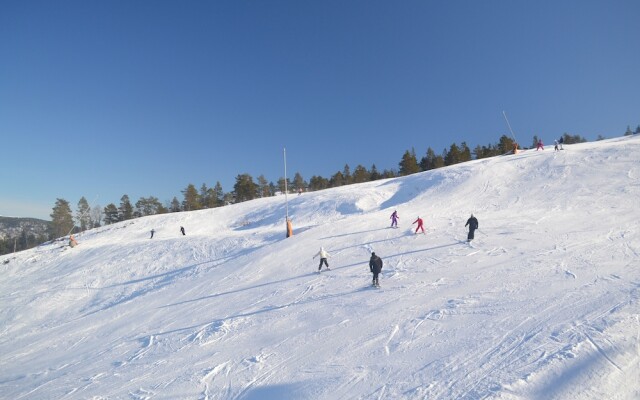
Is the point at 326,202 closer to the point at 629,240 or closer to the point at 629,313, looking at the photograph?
the point at 629,240

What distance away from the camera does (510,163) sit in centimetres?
3169

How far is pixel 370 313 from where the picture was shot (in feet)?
32.1

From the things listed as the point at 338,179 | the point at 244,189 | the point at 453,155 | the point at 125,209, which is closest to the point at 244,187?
the point at 244,189

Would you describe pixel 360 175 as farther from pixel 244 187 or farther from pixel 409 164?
pixel 244 187

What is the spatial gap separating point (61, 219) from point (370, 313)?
8022cm

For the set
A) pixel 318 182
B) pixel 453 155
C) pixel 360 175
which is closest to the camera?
pixel 453 155

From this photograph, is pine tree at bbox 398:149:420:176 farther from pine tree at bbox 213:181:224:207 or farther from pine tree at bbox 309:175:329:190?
pine tree at bbox 213:181:224:207

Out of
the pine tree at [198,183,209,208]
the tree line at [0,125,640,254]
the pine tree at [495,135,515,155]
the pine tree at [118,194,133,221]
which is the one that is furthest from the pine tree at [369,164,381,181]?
the pine tree at [118,194,133,221]

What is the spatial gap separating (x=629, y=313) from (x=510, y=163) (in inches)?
1114

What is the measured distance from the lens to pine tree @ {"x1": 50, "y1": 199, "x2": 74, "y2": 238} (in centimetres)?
6412

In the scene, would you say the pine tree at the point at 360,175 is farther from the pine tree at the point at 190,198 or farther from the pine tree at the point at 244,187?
the pine tree at the point at 190,198

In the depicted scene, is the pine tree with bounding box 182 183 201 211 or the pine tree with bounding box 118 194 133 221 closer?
the pine tree with bounding box 182 183 201 211

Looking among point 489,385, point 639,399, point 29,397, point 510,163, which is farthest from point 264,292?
point 510,163

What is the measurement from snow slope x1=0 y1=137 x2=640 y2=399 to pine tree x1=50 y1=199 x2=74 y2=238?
1998 inches
